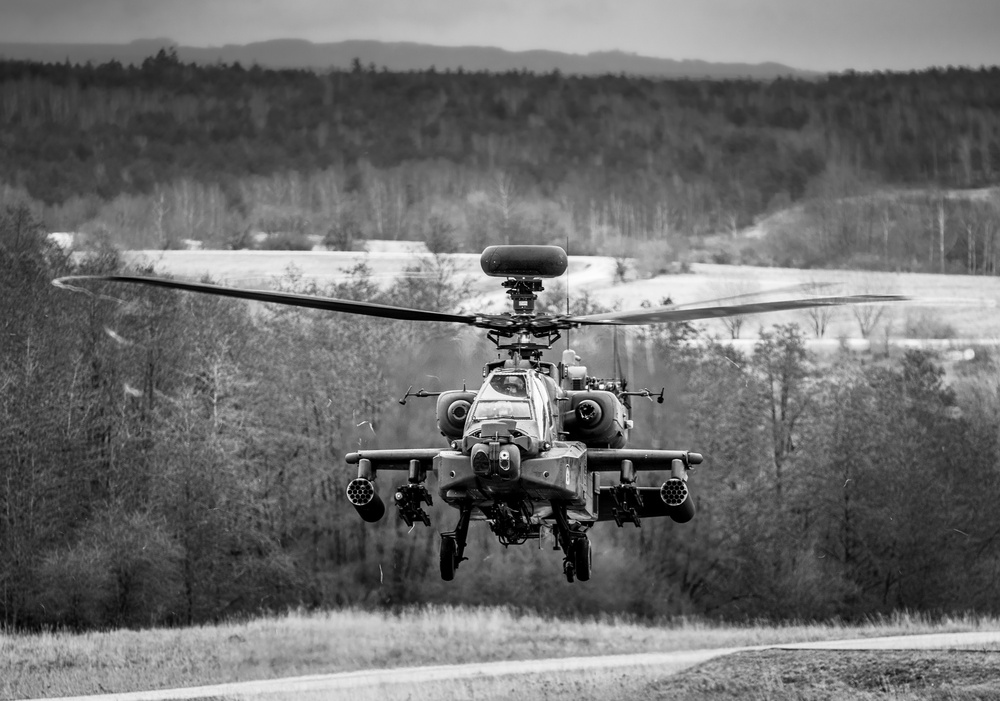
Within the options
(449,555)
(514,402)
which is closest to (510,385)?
(514,402)

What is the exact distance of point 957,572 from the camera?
57969mm

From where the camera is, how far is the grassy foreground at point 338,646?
35.4 meters

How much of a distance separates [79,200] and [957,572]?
266ft

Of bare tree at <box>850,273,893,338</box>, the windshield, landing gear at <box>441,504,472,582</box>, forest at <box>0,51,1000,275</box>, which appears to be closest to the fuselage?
the windshield

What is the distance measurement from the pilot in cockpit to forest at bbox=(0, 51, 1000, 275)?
61.3 metres

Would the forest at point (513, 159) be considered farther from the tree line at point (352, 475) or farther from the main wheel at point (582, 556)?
the main wheel at point (582, 556)

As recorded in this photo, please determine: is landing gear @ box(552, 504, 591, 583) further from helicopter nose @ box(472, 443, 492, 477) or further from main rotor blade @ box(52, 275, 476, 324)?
main rotor blade @ box(52, 275, 476, 324)

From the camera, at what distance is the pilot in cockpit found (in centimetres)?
2167

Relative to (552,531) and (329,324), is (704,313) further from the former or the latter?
(329,324)

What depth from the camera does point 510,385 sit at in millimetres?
21828

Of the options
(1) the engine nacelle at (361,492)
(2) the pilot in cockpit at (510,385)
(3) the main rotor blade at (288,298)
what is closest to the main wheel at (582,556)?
(2) the pilot in cockpit at (510,385)

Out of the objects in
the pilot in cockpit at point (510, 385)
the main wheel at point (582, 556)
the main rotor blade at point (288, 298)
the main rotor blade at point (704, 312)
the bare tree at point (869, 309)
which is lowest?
the main wheel at point (582, 556)

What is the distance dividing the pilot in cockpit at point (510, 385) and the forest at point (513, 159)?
61341 millimetres

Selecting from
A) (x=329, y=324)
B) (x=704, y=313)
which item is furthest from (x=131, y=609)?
(x=704, y=313)
